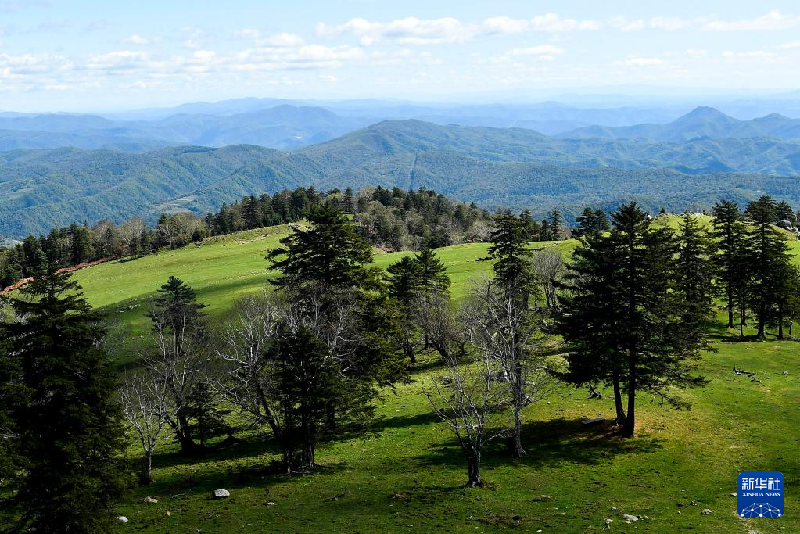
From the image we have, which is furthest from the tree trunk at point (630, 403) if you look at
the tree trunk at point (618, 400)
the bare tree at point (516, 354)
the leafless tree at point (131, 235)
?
the leafless tree at point (131, 235)

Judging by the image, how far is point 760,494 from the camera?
2598cm

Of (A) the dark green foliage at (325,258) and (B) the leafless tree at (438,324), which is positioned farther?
(B) the leafless tree at (438,324)

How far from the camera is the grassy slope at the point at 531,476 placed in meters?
24.3

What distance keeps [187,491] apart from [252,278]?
6663cm

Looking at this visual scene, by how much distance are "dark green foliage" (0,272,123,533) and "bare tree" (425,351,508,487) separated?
564 inches

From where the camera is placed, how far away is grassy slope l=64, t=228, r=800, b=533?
79.9 ft

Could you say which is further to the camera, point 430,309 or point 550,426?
point 430,309

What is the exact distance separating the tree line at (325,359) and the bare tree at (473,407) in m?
0.21

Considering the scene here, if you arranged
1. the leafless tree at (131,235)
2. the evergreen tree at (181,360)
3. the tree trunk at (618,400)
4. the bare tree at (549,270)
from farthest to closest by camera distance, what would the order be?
the leafless tree at (131,235) < the bare tree at (549,270) < the evergreen tree at (181,360) < the tree trunk at (618,400)

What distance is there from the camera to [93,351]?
23.3m

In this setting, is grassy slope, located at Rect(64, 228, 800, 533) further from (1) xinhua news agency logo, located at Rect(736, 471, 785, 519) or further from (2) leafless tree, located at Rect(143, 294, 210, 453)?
(2) leafless tree, located at Rect(143, 294, 210, 453)

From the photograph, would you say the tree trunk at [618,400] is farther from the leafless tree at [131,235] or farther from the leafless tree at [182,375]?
the leafless tree at [131,235]

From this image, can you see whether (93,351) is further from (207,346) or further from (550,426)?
(550,426)

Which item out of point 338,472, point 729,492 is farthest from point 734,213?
point 338,472
